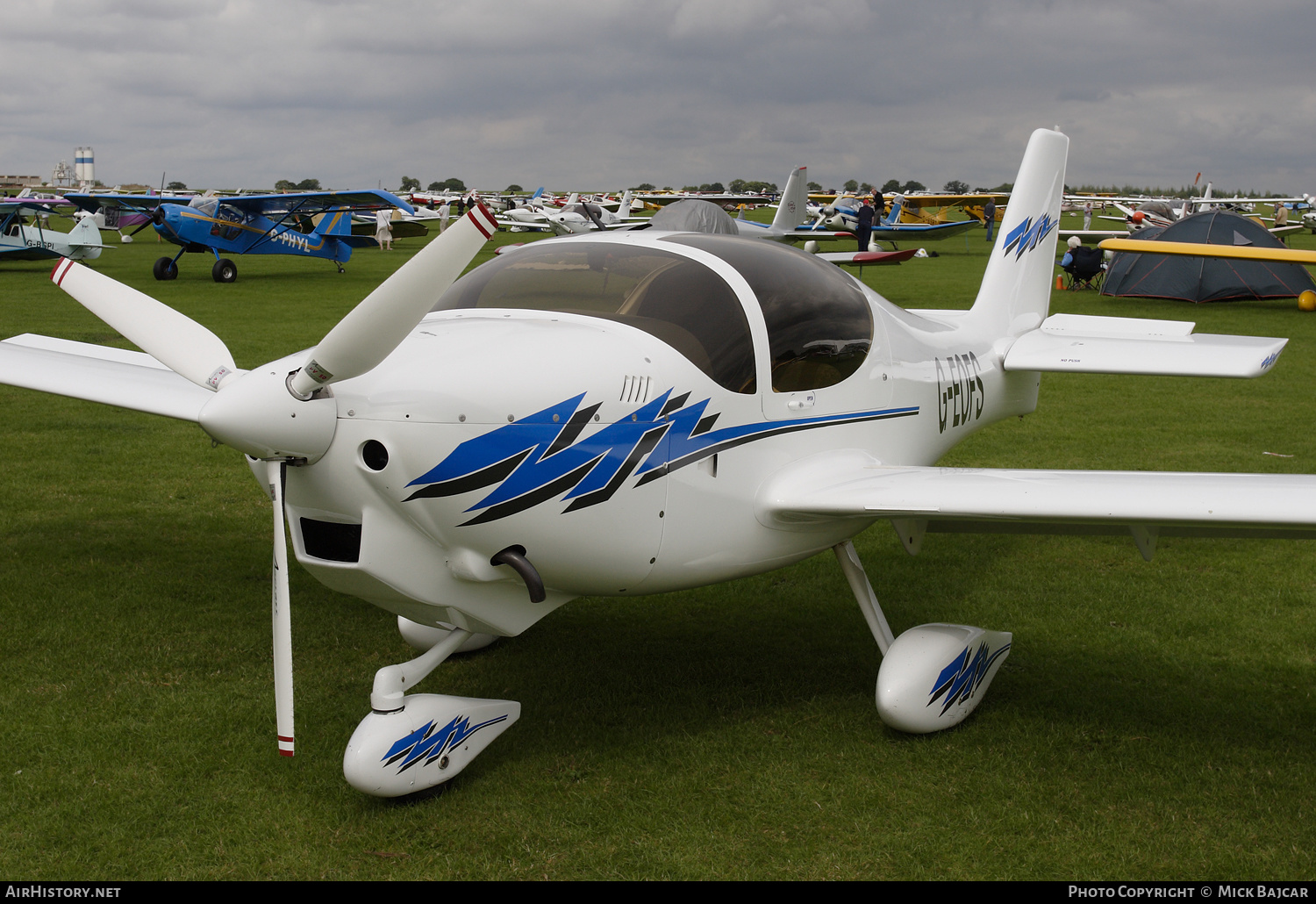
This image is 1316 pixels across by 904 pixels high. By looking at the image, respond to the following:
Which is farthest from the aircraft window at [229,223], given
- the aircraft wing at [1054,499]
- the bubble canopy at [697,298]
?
the aircraft wing at [1054,499]

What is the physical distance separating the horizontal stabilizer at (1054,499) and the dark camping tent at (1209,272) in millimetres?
18627

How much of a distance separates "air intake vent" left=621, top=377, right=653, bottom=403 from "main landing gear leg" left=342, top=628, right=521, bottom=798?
1.07m

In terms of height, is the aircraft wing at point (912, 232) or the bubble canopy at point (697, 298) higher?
the bubble canopy at point (697, 298)

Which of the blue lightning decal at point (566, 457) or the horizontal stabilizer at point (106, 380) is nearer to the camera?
the blue lightning decal at point (566, 457)

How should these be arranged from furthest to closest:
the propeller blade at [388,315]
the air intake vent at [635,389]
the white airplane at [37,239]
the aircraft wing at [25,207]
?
the white airplane at [37,239], the aircraft wing at [25,207], the air intake vent at [635,389], the propeller blade at [388,315]

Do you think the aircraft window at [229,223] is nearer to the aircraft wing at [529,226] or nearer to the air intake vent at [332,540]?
the aircraft wing at [529,226]

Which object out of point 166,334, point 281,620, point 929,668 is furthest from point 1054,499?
point 166,334

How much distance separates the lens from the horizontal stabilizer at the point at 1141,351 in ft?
17.3

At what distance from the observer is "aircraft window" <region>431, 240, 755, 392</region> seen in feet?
12.2

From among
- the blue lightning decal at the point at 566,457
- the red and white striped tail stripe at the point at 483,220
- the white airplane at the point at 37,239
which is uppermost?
the red and white striped tail stripe at the point at 483,220

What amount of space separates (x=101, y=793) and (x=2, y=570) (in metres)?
2.86

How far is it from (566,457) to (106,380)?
3.01m

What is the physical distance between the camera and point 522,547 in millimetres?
3361

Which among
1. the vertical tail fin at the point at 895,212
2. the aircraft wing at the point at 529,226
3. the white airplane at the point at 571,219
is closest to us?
the white airplane at the point at 571,219
